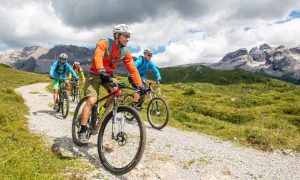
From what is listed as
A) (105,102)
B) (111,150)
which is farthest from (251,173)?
(105,102)

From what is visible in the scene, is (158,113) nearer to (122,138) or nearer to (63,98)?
(63,98)

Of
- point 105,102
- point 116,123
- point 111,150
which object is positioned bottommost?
point 111,150

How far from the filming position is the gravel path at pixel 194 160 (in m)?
6.42

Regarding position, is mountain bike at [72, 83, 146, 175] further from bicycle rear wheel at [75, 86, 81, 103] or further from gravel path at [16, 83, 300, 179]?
bicycle rear wheel at [75, 86, 81, 103]

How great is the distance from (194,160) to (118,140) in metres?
2.53

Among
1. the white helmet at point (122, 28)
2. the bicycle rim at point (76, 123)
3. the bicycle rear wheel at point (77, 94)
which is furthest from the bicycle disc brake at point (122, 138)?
the bicycle rear wheel at point (77, 94)

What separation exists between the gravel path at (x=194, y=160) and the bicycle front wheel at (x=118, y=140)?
30 cm

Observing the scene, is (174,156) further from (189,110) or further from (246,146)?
(189,110)

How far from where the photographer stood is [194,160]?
7461 millimetres

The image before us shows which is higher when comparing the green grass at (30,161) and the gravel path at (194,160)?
the green grass at (30,161)

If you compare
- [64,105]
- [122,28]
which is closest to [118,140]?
[122,28]

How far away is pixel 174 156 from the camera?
7.68 metres

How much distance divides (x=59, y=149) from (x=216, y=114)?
1165cm

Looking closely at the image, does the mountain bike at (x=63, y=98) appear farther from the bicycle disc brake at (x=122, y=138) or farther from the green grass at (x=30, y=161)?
the bicycle disc brake at (x=122, y=138)
